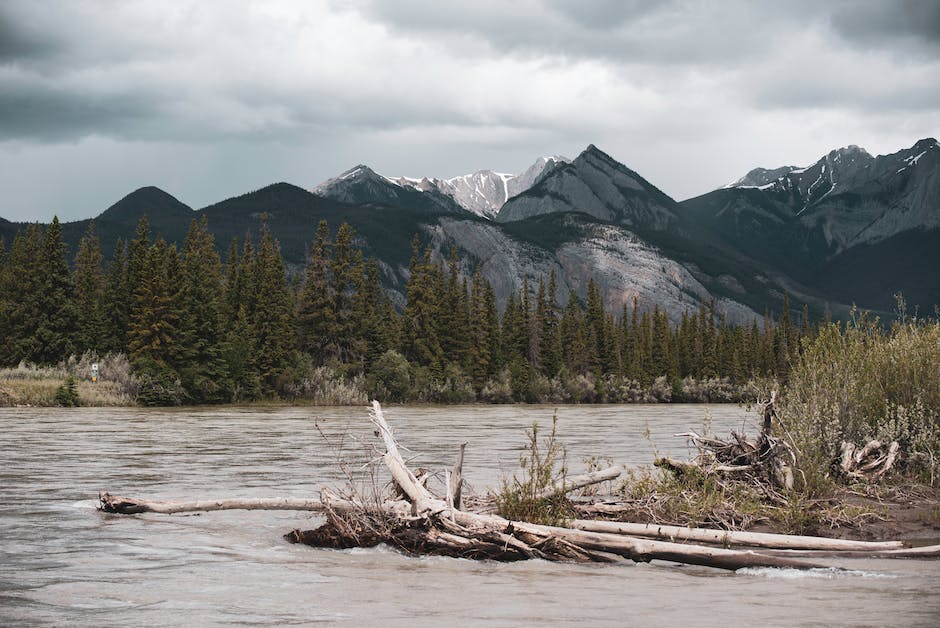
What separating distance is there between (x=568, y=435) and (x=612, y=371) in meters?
97.9

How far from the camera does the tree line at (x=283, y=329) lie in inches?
3036

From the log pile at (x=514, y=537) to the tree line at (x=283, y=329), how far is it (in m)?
61.2

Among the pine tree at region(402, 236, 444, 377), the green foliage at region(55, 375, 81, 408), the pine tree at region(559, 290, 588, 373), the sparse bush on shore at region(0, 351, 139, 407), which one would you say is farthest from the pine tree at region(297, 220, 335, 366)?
the pine tree at region(559, 290, 588, 373)

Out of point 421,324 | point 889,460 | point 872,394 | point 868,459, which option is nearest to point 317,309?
point 421,324

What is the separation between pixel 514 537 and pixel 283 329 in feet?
258

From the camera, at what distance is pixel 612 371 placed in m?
138

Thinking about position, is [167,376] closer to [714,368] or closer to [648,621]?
[648,621]

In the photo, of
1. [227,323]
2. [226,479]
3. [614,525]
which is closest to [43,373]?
[227,323]

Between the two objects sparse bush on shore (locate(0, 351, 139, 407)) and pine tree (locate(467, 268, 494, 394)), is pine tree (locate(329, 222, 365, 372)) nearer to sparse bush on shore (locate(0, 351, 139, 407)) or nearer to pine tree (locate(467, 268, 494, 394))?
pine tree (locate(467, 268, 494, 394))

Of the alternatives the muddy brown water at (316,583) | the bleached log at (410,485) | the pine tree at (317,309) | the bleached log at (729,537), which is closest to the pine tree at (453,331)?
the pine tree at (317,309)

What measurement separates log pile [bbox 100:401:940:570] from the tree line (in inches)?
2409

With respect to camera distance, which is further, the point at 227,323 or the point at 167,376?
the point at 227,323

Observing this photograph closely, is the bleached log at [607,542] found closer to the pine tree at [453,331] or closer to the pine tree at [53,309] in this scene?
the pine tree at [53,309]

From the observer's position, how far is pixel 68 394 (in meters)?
62.2
